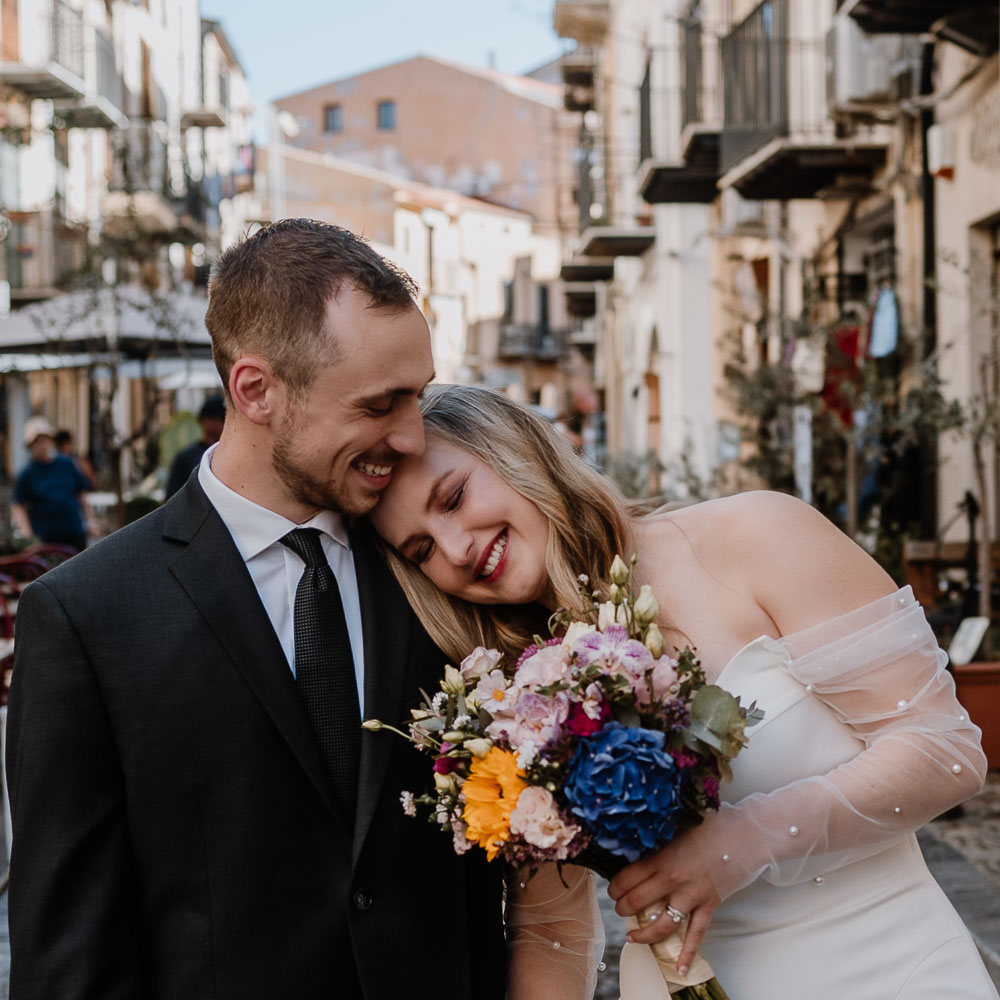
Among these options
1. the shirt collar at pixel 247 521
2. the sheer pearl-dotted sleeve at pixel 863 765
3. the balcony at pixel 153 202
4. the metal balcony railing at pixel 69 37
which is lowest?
the sheer pearl-dotted sleeve at pixel 863 765

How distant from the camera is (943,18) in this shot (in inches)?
336

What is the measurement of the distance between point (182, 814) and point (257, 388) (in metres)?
0.64

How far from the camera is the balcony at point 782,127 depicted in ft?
35.6

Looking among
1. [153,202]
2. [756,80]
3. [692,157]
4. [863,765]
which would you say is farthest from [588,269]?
[863,765]

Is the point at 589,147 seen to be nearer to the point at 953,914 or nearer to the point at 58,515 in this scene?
the point at 58,515

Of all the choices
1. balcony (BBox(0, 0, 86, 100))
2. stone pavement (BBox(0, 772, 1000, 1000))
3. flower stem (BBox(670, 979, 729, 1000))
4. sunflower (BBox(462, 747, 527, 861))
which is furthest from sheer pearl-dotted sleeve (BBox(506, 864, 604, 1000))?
balcony (BBox(0, 0, 86, 100))

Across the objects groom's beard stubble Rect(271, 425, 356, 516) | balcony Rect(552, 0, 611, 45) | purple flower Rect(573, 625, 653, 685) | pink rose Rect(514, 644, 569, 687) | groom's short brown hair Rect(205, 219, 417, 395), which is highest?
balcony Rect(552, 0, 611, 45)

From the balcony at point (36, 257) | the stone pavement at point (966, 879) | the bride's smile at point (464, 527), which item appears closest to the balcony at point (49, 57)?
the balcony at point (36, 257)

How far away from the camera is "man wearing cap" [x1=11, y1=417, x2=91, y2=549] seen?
12281 millimetres

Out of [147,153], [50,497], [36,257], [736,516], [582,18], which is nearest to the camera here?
[736,516]

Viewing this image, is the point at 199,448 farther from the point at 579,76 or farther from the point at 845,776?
the point at 579,76

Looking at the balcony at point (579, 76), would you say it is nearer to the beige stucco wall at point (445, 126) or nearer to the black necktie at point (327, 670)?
the beige stucco wall at point (445, 126)

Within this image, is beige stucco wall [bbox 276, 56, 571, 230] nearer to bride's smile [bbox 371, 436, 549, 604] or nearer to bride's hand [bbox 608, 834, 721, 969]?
bride's smile [bbox 371, 436, 549, 604]

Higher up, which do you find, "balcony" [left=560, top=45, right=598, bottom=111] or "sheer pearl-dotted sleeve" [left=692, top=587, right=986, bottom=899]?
"balcony" [left=560, top=45, right=598, bottom=111]
